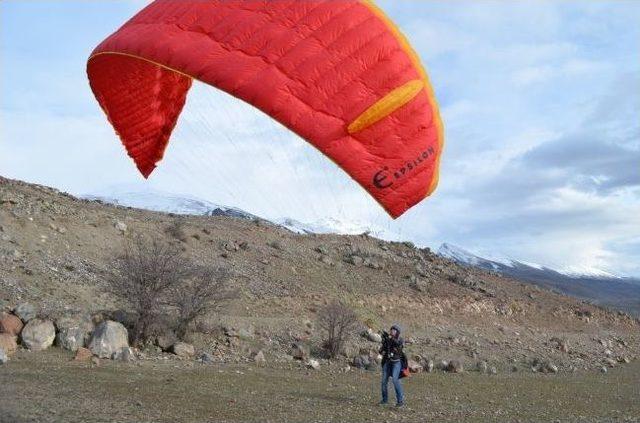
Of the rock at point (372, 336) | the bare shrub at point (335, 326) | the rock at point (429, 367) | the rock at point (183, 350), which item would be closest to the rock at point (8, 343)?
the rock at point (183, 350)

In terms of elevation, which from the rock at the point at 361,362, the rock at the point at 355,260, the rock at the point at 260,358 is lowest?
the rock at the point at 260,358

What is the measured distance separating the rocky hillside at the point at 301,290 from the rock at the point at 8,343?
2.05 meters

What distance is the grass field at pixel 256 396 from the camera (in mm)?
10953

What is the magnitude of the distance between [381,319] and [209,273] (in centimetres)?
1019

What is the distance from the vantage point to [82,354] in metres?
15.3

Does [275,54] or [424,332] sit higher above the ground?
[275,54]

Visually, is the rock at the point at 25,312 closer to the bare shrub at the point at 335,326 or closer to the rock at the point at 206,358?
the rock at the point at 206,358

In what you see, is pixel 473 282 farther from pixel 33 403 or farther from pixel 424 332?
pixel 33 403

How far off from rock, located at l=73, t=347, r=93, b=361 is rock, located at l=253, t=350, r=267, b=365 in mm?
4759

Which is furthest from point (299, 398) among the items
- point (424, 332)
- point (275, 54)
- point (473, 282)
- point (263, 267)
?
point (473, 282)

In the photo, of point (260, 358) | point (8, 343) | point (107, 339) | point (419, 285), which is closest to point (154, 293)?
point (107, 339)

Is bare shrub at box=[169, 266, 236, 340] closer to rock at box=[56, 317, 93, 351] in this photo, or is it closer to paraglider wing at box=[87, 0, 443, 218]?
rock at box=[56, 317, 93, 351]

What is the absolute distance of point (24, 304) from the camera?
16688 mm

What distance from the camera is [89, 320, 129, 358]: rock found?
15.9 meters
